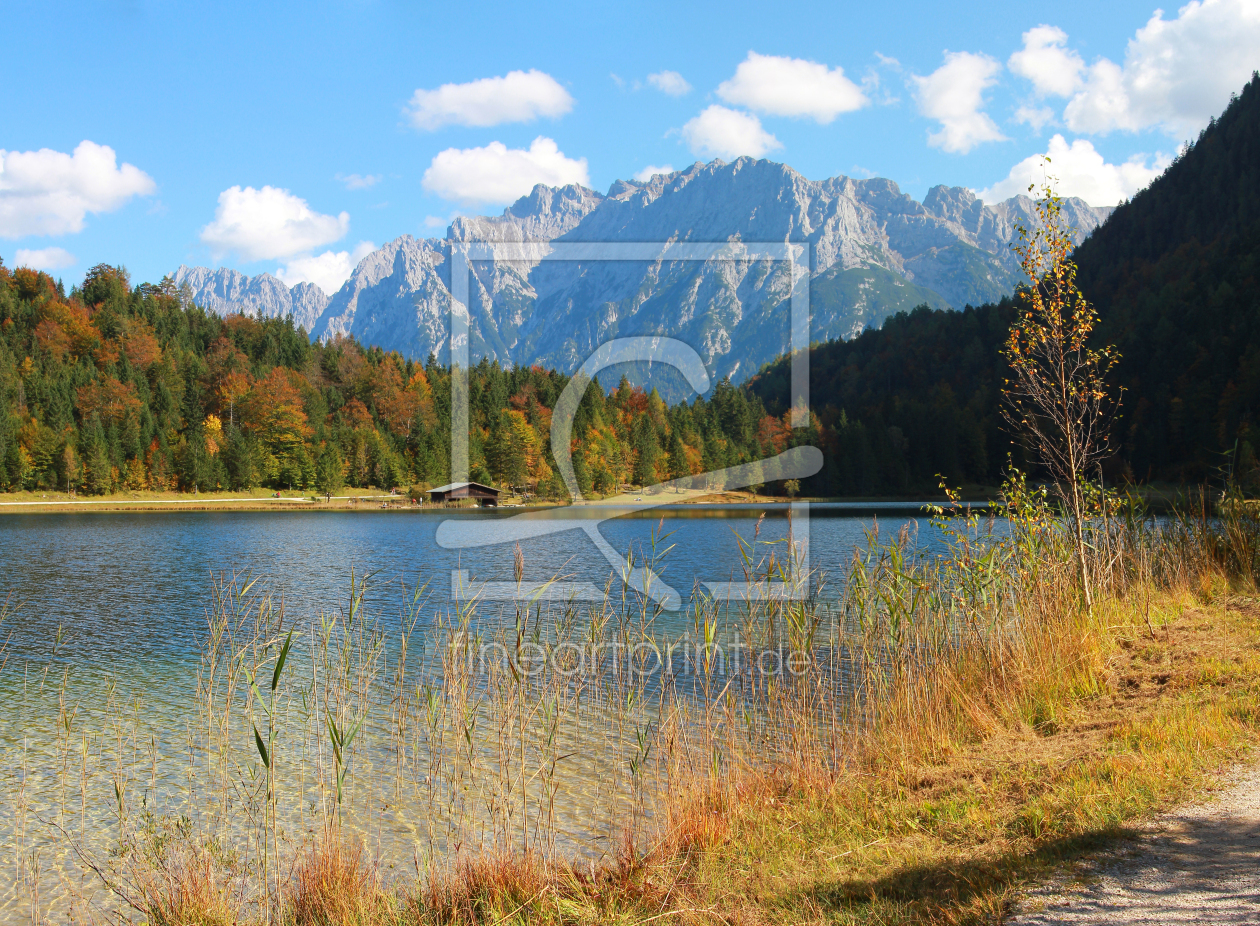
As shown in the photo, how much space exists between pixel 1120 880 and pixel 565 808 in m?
6.05

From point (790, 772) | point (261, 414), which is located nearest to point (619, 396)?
point (261, 414)

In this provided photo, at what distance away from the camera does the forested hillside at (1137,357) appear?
290 ft

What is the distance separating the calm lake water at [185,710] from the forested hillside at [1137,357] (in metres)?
60.8

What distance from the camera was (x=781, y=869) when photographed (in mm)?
5332

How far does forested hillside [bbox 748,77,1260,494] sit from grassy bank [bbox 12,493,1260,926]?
67.9 m

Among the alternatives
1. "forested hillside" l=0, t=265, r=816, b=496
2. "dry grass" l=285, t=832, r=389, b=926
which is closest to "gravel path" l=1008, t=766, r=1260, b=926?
"dry grass" l=285, t=832, r=389, b=926

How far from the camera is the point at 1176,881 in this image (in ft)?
13.7

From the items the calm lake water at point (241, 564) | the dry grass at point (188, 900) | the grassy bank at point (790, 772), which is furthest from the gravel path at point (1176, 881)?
the dry grass at point (188, 900)

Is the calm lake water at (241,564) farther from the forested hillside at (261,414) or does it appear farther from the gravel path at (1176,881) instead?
the forested hillside at (261,414)

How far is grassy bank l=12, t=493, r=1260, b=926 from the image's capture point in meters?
5.25

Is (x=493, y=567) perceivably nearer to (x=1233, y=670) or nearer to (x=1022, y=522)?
(x=1022, y=522)

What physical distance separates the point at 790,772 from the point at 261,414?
4542 inches

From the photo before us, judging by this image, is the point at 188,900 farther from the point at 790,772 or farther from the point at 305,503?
the point at 305,503

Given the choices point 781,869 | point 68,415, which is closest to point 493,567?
point 781,869
